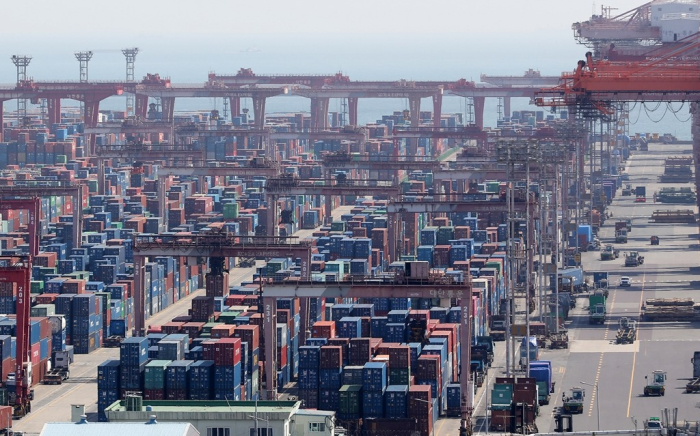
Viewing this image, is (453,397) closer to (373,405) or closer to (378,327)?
(373,405)

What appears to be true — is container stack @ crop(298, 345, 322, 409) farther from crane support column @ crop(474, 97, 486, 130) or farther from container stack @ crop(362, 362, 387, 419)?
crane support column @ crop(474, 97, 486, 130)

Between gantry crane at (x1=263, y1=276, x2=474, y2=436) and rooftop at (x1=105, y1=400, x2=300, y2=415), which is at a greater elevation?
gantry crane at (x1=263, y1=276, x2=474, y2=436)

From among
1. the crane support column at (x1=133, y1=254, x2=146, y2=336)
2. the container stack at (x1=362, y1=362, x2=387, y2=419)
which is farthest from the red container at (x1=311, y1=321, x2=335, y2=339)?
the crane support column at (x1=133, y1=254, x2=146, y2=336)

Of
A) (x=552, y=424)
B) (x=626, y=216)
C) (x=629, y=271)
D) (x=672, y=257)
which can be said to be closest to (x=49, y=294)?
(x=552, y=424)

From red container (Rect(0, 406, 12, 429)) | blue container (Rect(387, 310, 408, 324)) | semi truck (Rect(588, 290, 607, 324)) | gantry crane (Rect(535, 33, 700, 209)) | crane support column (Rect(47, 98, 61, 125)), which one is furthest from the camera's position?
crane support column (Rect(47, 98, 61, 125))

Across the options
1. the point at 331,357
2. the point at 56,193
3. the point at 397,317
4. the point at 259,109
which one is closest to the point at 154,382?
the point at 331,357

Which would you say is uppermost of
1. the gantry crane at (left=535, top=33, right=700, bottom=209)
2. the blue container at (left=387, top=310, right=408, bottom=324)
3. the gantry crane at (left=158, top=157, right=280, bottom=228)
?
the gantry crane at (left=535, top=33, right=700, bottom=209)

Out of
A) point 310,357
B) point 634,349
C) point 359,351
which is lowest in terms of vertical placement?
point 634,349

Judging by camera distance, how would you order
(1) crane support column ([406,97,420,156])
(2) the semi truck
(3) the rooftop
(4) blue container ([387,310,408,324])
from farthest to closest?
(1) crane support column ([406,97,420,156])
(2) the semi truck
(4) blue container ([387,310,408,324])
(3) the rooftop
